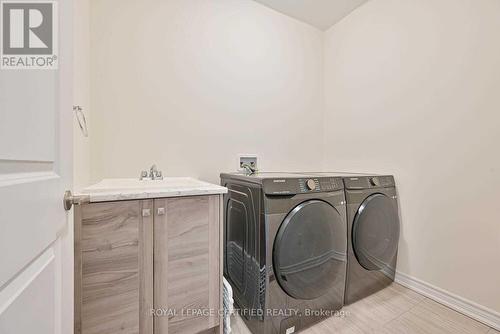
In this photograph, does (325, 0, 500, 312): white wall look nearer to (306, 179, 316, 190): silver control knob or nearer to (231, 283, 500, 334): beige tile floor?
(231, 283, 500, 334): beige tile floor

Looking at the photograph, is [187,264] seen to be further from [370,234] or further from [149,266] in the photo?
[370,234]

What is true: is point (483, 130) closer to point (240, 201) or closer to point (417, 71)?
point (417, 71)

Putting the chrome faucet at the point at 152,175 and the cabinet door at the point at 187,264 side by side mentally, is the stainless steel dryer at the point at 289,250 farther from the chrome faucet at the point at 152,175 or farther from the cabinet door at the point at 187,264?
the chrome faucet at the point at 152,175

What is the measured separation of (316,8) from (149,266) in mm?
2546

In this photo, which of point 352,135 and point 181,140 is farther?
point 352,135

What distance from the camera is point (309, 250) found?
1254mm

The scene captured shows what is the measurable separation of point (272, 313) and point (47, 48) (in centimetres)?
144

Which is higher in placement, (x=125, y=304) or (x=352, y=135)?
(x=352, y=135)

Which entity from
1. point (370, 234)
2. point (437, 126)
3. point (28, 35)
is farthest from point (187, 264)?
point (437, 126)

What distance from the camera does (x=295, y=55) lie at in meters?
2.29

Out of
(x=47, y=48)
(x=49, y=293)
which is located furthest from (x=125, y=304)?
(x=47, y=48)

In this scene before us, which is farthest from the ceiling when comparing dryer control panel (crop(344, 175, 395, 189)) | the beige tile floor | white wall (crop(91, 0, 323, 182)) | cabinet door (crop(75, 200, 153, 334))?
the beige tile floor

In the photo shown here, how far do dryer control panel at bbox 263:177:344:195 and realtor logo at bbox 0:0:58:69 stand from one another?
97cm

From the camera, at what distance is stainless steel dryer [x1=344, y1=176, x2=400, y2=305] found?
1.51 metres
